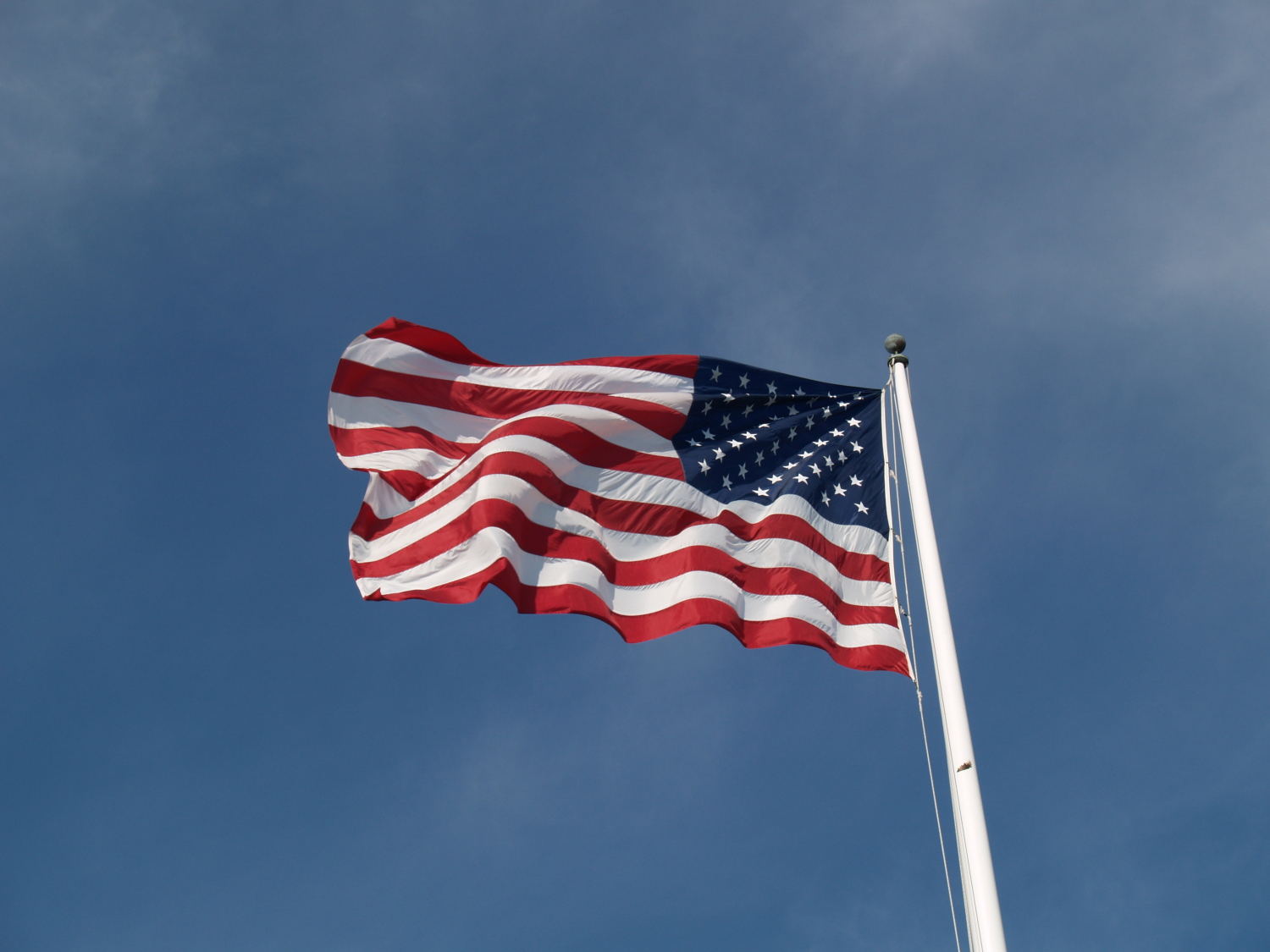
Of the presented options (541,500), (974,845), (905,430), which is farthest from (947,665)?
(541,500)

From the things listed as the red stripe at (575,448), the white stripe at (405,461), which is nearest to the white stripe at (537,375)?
the red stripe at (575,448)

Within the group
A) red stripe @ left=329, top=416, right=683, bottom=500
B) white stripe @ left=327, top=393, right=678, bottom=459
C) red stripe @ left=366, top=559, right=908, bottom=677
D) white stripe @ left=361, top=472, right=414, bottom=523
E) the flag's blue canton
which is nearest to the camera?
red stripe @ left=366, top=559, right=908, bottom=677

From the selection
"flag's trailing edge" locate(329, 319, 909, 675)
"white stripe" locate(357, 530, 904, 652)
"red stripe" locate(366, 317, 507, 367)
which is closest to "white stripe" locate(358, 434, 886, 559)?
"flag's trailing edge" locate(329, 319, 909, 675)

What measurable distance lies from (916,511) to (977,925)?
3.76 metres

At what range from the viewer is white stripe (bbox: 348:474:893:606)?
11.9 metres

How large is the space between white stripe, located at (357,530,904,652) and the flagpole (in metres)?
1.63

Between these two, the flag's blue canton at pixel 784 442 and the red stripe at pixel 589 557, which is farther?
the flag's blue canton at pixel 784 442

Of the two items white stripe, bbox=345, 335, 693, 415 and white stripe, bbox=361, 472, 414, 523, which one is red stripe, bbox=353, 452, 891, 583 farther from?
white stripe, bbox=345, 335, 693, 415

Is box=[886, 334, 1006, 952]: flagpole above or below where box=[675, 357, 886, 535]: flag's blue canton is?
below

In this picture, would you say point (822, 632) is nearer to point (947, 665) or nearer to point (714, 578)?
point (714, 578)

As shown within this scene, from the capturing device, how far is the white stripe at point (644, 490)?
12.1 meters

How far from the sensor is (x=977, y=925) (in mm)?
7945

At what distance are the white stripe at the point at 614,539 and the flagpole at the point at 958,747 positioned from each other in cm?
151

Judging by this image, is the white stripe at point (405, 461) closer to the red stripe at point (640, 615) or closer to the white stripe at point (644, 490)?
the white stripe at point (644, 490)
